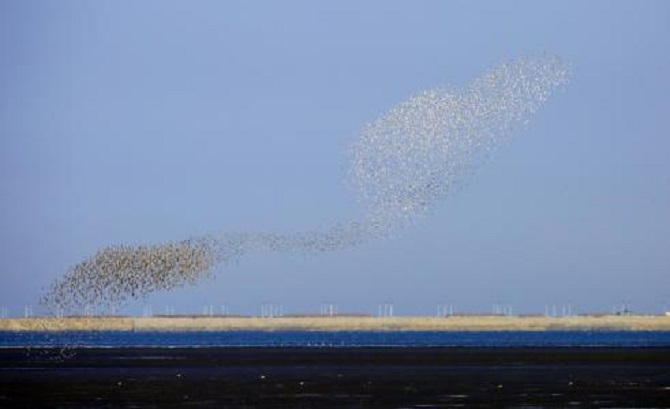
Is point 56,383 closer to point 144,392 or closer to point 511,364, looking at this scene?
point 144,392

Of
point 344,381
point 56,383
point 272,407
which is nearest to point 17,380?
point 56,383

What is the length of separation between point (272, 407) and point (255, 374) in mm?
27662

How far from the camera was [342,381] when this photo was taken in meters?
84.6

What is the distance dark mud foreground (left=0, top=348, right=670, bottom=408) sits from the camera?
228 feet

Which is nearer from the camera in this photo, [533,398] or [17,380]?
[533,398]

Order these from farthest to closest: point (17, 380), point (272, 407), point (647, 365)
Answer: point (647, 365) < point (17, 380) < point (272, 407)

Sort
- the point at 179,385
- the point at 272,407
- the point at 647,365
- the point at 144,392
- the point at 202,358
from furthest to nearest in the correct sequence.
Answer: the point at 202,358 < the point at 647,365 < the point at 179,385 < the point at 144,392 < the point at 272,407

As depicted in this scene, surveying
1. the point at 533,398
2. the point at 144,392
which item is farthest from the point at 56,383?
the point at 533,398

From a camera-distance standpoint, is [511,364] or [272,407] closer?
[272,407]

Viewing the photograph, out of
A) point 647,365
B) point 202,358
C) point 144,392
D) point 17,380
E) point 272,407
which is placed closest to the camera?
point 272,407

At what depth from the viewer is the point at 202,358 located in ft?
410

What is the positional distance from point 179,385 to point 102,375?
1350 centimetres

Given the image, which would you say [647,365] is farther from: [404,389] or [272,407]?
[272,407]

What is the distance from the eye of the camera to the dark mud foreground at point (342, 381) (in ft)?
228
